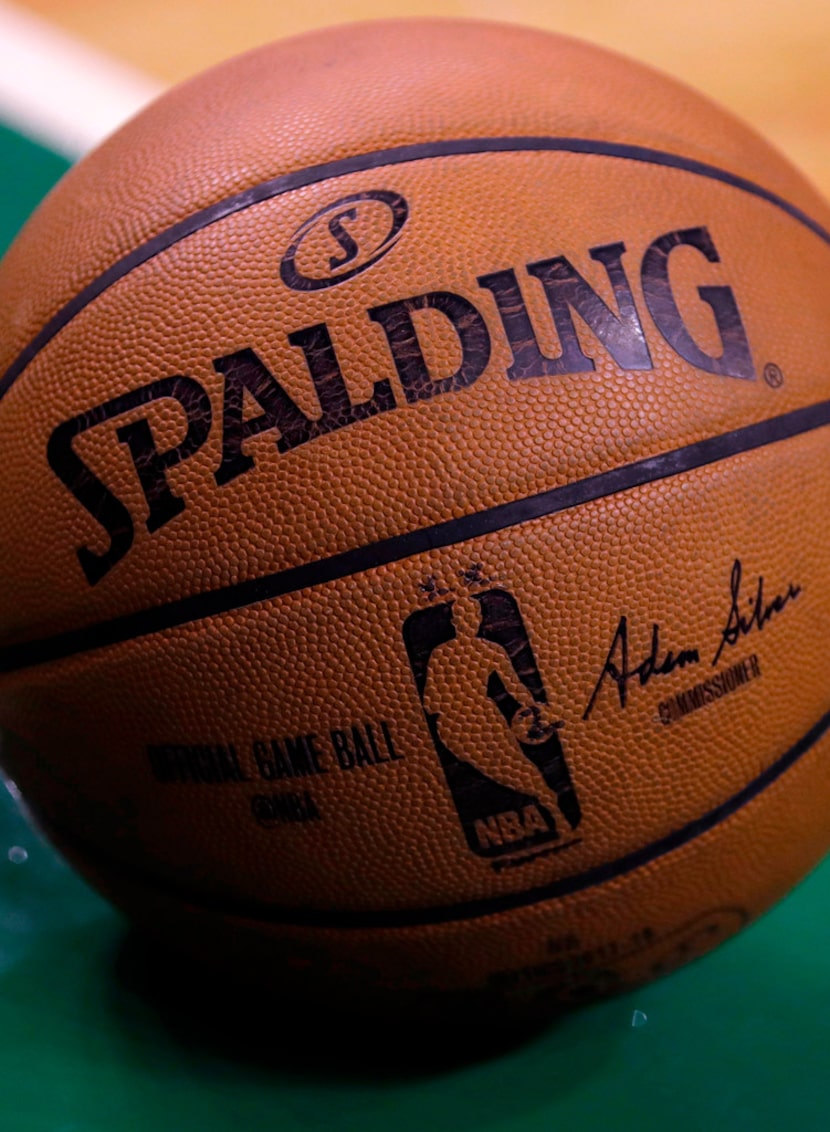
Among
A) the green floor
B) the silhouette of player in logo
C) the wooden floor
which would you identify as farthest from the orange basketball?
the wooden floor

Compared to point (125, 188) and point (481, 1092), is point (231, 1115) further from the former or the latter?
point (125, 188)

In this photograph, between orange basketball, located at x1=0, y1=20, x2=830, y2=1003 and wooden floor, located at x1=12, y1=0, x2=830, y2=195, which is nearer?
orange basketball, located at x1=0, y1=20, x2=830, y2=1003

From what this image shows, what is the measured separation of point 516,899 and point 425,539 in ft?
0.97

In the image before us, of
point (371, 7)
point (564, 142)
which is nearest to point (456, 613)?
point (564, 142)

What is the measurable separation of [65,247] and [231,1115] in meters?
0.76

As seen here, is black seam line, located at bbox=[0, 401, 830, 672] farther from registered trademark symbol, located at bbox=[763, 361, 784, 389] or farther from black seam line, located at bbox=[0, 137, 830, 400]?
black seam line, located at bbox=[0, 137, 830, 400]

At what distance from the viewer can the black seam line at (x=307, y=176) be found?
102cm

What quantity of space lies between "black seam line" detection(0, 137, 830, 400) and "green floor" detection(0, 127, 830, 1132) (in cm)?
61

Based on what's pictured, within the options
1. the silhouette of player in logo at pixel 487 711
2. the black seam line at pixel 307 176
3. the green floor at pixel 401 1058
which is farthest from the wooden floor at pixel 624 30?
the silhouette of player in logo at pixel 487 711

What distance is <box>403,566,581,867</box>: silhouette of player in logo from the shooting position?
3.05 feet

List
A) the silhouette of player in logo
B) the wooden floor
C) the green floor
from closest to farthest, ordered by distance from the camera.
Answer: the silhouette of player in logo, the green floor, the wooden floor

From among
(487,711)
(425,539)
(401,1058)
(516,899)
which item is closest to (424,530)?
(425,539)
